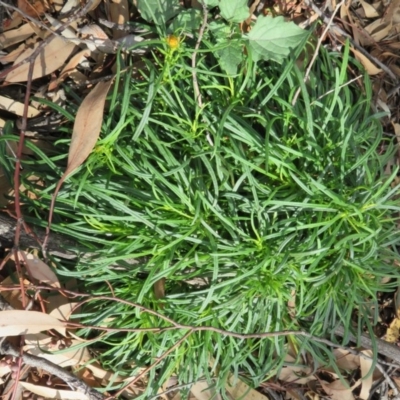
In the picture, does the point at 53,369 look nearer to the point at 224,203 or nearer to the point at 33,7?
the point at 224,203

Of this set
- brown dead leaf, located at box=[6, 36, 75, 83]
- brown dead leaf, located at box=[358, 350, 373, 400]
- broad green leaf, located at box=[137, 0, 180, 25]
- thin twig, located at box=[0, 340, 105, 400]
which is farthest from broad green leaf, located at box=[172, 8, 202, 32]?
brown dead leaf, located at box=[358, 350, 373, 400]

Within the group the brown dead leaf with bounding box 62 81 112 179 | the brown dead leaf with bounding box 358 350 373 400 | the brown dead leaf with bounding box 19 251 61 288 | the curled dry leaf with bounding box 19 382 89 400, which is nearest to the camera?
the brown dead leaf with bounding box 62 81 112 179

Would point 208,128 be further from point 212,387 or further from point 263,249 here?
point 212,387

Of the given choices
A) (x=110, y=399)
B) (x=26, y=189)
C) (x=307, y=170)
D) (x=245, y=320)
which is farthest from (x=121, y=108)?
(x=110, y=399)

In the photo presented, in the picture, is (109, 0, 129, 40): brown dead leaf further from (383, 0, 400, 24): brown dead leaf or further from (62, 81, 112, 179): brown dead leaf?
(383, 0, 400, 24): brown dead leaf

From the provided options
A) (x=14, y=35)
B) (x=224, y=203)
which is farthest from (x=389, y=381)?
(x=14, y=35)

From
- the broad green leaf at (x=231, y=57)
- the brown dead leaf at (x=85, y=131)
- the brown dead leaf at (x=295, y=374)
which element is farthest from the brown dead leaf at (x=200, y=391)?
the broad green leaf at (x=231, y=57)
